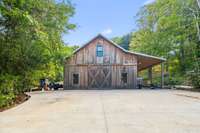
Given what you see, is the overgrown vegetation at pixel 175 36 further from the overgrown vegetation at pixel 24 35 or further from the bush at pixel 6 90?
the bush at pixel 6 90

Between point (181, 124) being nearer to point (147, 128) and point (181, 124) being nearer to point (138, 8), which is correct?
point (147, 128)

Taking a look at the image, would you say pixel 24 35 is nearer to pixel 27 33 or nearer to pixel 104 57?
pixel 27 33

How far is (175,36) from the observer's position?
3562cm

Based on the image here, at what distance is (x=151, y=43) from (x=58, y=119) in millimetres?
32206

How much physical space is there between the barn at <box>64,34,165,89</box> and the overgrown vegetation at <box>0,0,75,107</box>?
10.9 m

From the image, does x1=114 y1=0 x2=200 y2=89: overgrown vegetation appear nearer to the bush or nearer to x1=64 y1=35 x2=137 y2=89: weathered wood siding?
x1=64 y1=35 x2=137 y2=89: weathered wood siding

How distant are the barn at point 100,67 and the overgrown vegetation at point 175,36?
285 inches

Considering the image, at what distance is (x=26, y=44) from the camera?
13.7m

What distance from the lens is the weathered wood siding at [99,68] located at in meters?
28.0

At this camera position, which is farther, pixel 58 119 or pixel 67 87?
pixel 67 87

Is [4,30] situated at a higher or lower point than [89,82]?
higher

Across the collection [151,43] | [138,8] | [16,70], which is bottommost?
[16,70]

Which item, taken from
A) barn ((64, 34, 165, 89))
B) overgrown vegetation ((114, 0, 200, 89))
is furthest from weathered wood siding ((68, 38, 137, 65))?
overgrown vegetation ((114, 0, 200, 89))

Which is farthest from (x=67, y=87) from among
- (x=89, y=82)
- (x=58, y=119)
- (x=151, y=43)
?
(x=58, y=119)
